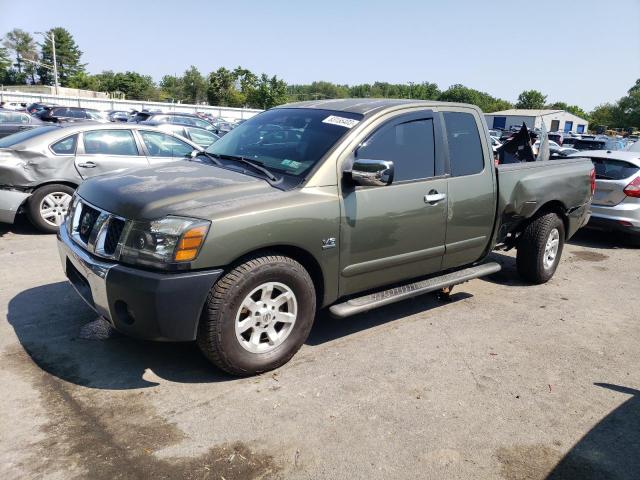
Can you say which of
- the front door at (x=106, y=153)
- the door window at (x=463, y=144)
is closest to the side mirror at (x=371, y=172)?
the door window at (x=463, y=144)

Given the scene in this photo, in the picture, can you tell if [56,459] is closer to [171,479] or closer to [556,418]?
[171,479]

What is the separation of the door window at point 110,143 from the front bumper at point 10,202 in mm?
1066

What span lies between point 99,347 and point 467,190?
3354mm

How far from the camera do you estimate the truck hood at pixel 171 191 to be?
10.6ft

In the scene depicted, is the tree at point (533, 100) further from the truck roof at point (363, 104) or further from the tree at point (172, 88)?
the truck roof at point (363, 104)

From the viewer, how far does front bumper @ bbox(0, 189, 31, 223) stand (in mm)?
6730

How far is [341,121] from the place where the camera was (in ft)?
13.5

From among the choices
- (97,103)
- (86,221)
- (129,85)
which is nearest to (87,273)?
(86,221)

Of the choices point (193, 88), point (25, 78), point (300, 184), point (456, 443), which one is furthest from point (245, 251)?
point (25, 78)

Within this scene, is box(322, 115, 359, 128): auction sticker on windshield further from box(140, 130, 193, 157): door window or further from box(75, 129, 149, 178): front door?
box(140, 130, 193, 157): door window

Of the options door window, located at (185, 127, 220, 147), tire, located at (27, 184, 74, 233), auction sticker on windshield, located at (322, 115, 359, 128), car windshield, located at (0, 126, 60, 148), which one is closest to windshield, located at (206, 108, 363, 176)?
auction sticker on windshield, located at (322, 115, 359, 128)

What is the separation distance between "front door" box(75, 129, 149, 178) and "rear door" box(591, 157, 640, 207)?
709 cm

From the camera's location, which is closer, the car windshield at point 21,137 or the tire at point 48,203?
the tire at point 48,203

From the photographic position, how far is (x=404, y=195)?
4152 mm
